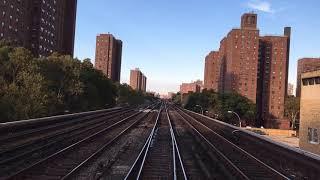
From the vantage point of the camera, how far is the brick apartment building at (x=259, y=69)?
17125cm

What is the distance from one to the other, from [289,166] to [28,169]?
38.4 feet

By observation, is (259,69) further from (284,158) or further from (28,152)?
(28,152)

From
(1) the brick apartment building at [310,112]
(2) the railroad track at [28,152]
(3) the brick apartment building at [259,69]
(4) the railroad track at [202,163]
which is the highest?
(3) the brick apartment building at [259,69]

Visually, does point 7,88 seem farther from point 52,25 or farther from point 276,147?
point 52,25

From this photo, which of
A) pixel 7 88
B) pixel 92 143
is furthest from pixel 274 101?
pixel 92 143

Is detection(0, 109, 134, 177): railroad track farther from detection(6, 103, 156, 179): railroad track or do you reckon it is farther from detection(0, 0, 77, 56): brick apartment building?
detection(0, 0, 77, 56): brick apartment building

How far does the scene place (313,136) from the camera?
50.5 metres

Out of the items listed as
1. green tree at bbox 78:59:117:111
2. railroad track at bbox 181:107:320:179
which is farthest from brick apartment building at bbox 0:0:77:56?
railroad track at bbox 181:107:320:179

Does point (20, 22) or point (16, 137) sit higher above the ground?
point (20, 22)

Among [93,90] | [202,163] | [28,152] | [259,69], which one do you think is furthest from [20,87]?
[259,69]

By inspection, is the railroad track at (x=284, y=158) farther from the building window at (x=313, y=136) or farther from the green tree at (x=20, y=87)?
the green tree at (x=20, y=87)

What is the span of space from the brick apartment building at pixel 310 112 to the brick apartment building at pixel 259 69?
113m

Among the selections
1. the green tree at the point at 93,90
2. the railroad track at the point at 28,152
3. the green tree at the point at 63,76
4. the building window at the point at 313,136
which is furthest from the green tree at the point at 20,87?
the building window at the point at 313,136

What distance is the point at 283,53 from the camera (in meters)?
184
